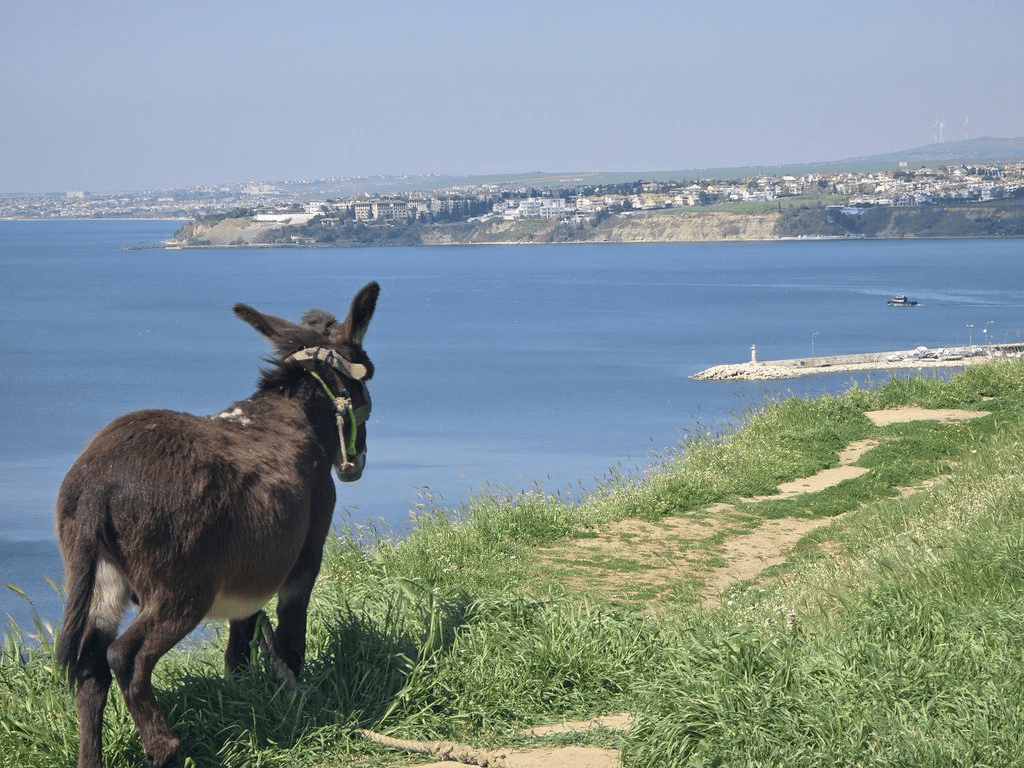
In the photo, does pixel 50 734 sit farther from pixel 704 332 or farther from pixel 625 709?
pixel 704 332

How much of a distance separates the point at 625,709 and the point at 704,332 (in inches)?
3426

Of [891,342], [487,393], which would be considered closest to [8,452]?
[487,393]

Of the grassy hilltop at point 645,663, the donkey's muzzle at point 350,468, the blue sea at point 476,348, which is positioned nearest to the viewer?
the grassy hilltop at point 645,663

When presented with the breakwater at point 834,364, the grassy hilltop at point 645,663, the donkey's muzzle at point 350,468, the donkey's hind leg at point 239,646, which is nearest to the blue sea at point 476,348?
the breakwater at point 834,364

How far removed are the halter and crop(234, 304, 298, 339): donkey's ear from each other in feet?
0.39

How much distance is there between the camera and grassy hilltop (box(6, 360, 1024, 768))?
183 inches

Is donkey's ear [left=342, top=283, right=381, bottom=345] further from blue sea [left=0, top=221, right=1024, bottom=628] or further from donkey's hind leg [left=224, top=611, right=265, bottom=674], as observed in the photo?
blue sea [left=0, top=221, right=1024, bottom=628]

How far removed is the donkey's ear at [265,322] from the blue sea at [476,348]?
434 centimetres

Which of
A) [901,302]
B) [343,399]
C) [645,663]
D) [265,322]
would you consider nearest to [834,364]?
[901,302]

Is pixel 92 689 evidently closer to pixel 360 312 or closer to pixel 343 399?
pixel 343 399

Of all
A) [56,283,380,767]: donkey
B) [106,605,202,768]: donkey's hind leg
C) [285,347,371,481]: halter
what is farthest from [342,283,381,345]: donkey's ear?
[106,605,202,768]: donkey's hind leg

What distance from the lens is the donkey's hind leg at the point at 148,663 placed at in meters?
4.29

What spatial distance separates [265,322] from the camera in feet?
17.5

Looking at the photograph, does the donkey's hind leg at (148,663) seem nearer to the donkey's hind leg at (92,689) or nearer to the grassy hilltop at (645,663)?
the donkey's hind leg at (92,689)
